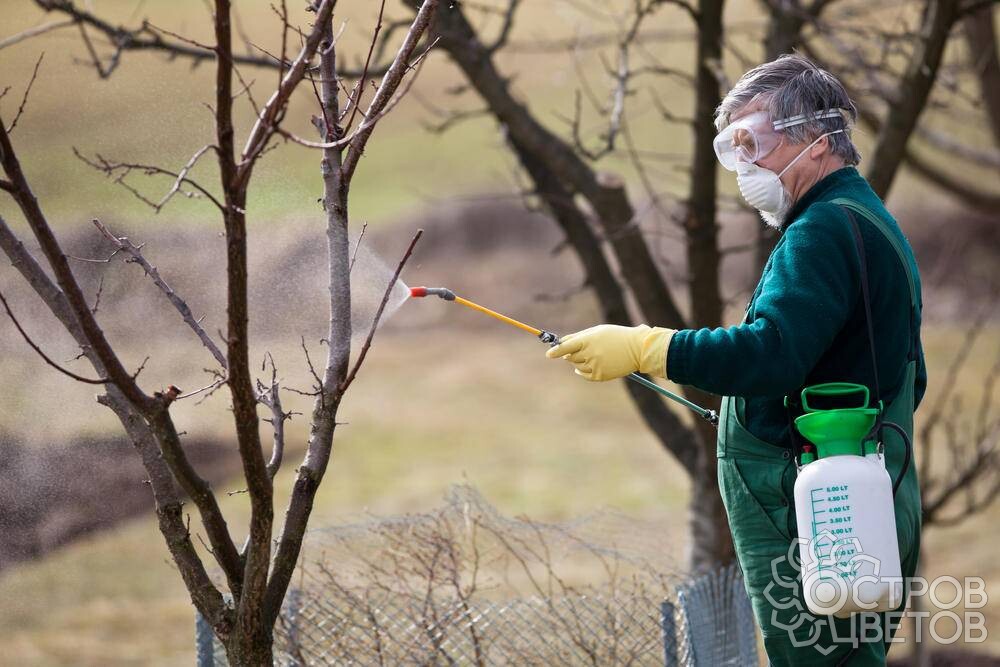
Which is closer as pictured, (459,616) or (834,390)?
(834,390)

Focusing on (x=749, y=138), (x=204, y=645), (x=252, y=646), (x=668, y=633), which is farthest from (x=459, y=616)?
(x=749, y=138)

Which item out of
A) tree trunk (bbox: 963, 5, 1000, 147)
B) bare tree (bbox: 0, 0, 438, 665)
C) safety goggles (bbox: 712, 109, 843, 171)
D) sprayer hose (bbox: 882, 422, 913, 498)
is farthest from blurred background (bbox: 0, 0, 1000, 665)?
sprayer hose (bbox: 882, 422, 913, 498)

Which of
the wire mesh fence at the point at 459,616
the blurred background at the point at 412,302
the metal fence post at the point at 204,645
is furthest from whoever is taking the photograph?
the blurred background at the point at 412,302

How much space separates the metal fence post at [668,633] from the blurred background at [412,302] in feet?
3.13

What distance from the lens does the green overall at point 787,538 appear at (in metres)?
2.29

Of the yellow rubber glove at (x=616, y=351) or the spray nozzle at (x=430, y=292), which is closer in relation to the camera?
the yellow rubber glove at (x=616, y=351)

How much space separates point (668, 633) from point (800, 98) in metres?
1.70

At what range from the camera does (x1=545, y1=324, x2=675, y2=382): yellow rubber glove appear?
226 cm

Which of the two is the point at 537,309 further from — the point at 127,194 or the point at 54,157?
the point at 54,157

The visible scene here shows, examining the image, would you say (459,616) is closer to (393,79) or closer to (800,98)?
(393,79)

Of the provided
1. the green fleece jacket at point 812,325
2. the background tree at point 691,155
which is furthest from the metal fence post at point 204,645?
the background tree at point 691,155

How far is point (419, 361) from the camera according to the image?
Answer: 18.8 m

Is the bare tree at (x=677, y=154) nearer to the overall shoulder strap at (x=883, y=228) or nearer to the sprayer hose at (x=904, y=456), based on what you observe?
the overall shoulder strap at (x=883, y=228)

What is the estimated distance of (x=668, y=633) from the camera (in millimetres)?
3316
